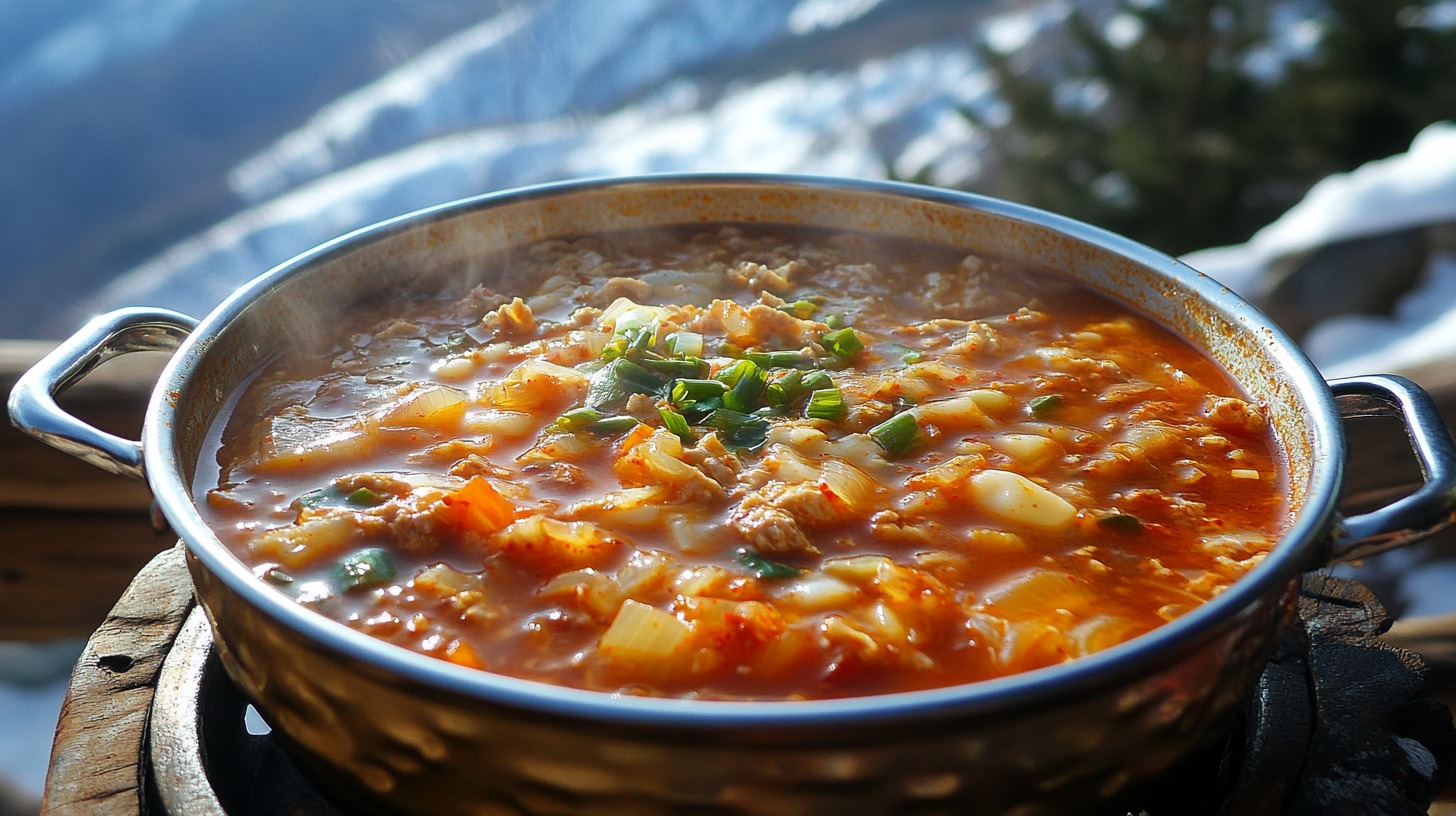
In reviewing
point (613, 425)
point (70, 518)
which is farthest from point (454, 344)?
point (70, 518)

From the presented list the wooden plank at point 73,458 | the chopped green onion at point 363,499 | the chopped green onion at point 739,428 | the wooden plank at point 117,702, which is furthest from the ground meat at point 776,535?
the wooden plank at point 73,458

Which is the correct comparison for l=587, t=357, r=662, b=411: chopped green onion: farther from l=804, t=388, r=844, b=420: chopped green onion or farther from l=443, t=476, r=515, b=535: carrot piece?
l=443, t=476, r=515, b=535: carrot piece

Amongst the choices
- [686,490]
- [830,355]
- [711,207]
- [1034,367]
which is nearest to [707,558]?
[686,490]

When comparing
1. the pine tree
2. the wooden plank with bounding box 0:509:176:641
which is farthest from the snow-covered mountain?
the wooden plank with bounding box 0:509:176:641

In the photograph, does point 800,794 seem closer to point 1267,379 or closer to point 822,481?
point 822,481

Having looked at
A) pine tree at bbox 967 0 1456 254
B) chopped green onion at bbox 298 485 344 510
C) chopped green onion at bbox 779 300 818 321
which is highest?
pine tree at bbox 967 0 1456 254

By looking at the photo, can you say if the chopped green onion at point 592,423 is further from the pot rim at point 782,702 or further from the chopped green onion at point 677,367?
the pot rim at point 782,702

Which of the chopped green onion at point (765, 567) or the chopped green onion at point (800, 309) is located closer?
the chopped green onion at point (765, 567)
